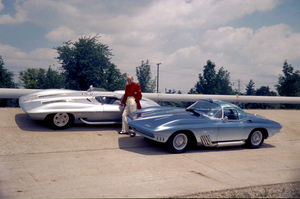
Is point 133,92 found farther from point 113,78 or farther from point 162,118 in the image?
point 113,78

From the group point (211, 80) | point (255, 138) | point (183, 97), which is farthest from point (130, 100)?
point (211, 80)

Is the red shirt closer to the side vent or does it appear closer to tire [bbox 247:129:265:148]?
the side vent

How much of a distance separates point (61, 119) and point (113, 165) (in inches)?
124

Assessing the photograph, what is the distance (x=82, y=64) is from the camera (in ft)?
78.8

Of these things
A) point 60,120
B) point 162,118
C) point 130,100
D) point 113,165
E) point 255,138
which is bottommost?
point 113,165

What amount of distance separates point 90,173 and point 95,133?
320cm

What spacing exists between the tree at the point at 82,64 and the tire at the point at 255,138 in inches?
723

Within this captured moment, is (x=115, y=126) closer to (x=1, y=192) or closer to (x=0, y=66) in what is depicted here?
(x=1, y=192)

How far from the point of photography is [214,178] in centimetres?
479

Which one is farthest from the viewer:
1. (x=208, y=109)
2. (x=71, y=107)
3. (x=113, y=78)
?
(x=113, y=78)

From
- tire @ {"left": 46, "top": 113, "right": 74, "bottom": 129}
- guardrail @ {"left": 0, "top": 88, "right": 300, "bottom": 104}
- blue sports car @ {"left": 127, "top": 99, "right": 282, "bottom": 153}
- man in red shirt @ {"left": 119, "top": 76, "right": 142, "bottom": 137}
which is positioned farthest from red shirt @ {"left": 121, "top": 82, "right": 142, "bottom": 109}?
guardrail @ {"left": 0, "top": 88, "right": 300, "bottom": 104}

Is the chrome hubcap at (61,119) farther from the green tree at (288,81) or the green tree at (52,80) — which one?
the green tree at (288,81)

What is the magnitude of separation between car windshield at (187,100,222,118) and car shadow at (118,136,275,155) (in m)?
0.94

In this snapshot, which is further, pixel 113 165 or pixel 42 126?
pixel 42 126
